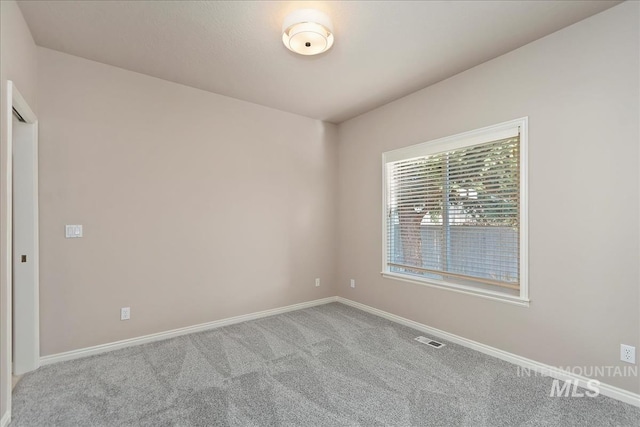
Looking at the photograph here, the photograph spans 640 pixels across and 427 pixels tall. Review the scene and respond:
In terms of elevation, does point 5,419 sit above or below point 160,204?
below

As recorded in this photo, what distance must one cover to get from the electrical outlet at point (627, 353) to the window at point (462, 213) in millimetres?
618

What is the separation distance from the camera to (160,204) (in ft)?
10.5

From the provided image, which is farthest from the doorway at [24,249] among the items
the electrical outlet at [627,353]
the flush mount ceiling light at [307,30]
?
the electrical outlet at [627,353]

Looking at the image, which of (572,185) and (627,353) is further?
(572,185)

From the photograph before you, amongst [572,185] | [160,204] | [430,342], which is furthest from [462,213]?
[160,204]

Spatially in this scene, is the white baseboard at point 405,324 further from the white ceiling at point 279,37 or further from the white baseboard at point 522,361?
the white ceiling at point 279,37

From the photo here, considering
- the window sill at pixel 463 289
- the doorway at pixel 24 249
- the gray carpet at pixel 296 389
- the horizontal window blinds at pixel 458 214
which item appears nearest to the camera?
the gray carpet at pixel 296 389

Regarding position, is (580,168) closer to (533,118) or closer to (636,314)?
(533,118)

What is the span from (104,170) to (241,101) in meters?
1.72

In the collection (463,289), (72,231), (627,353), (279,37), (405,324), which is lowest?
(405,324)

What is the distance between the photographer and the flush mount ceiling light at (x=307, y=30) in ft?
6.94

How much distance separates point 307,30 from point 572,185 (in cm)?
233

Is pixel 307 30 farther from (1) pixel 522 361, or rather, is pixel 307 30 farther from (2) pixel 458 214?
(1) pixel 522 361

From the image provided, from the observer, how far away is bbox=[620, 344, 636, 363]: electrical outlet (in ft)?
6.78
